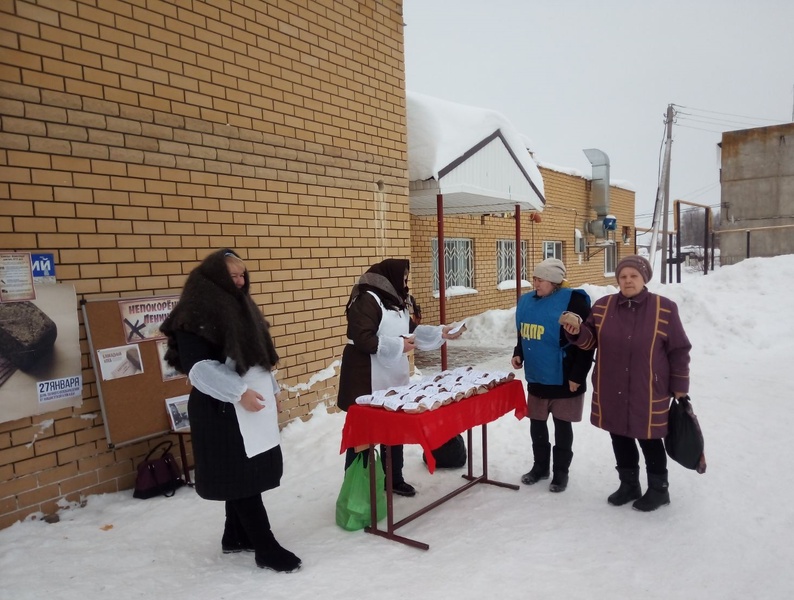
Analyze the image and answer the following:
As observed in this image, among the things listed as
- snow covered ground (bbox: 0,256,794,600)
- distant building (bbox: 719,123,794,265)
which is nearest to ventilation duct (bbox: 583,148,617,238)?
distant building (bbox: 719,123,794,265)

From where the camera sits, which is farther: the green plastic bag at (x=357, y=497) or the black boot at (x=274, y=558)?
the green plastic bag at (x=357, y=497)

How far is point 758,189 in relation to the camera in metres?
16.1

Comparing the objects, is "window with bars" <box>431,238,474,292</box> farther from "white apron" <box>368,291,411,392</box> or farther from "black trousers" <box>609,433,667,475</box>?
"black trousers" <box>609,433,667,475</box>

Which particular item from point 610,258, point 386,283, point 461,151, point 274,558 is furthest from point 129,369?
point 610,258

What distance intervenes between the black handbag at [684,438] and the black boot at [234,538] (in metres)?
2.68

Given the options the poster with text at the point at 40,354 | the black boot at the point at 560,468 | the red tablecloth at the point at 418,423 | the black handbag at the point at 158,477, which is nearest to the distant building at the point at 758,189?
the black boot at the point at 560,468

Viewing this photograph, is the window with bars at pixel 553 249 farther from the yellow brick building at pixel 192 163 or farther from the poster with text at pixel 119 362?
the poster with text at pixel 119 362

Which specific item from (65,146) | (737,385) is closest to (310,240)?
(65,146)

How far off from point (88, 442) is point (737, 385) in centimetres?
690

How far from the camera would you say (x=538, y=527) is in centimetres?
339

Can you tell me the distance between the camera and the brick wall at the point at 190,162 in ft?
11.2

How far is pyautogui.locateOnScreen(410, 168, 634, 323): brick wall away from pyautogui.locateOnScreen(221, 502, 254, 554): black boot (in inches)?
281

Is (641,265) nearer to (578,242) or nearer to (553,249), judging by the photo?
(553,249)

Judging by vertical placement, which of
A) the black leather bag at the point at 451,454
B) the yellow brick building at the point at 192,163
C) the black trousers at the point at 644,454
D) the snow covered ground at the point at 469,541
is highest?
the yellow brick building at the point at 192,163
